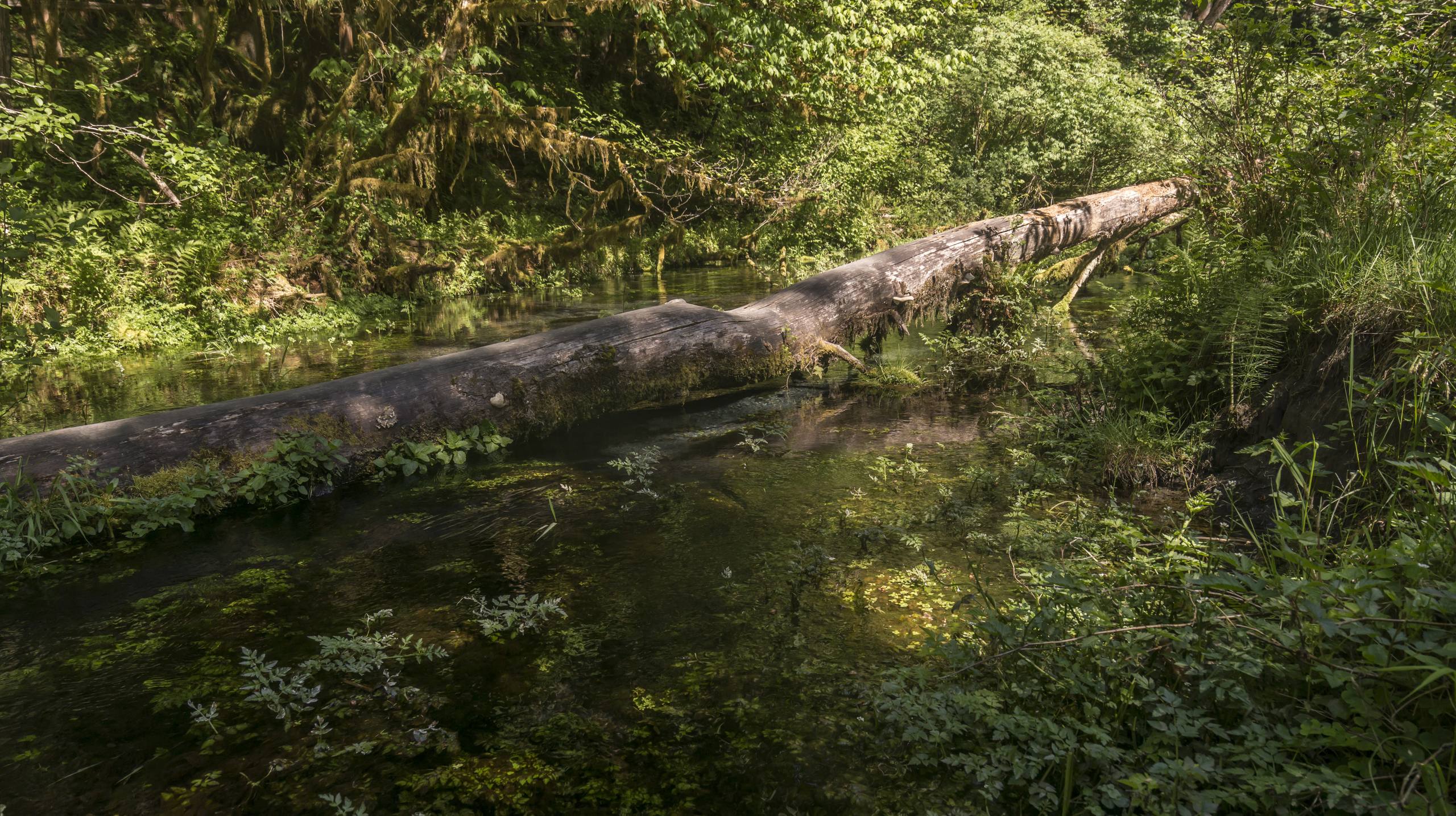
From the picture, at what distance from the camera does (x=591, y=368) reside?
273 inches

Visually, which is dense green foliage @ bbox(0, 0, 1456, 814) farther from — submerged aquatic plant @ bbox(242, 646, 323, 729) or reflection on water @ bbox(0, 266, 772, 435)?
reflection on water @ bbox(0, 266, 772, 435)

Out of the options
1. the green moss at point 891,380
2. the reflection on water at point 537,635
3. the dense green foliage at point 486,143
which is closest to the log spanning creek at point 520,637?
the reflection on water at point 537,635

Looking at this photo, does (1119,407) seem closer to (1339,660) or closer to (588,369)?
(1339,660)

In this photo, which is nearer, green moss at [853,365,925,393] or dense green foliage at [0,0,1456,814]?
dense green foliage at [0,0,1456,814]

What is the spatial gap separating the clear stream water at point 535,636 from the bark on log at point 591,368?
53cm

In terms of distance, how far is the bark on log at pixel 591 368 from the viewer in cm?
521

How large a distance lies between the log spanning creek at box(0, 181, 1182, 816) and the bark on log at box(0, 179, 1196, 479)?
0.53 metres

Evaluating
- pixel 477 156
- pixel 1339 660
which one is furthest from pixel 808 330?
pixel 477 156

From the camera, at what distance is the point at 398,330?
11.3m

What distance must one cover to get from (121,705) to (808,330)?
6.40 m

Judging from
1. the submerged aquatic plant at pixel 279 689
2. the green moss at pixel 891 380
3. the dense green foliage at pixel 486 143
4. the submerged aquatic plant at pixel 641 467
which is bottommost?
the green moss at pixel 891 380

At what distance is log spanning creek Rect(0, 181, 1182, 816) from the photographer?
2621 mm

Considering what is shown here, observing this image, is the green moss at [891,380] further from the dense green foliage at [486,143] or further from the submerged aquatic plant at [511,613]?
the dense green foliage at [486,143]

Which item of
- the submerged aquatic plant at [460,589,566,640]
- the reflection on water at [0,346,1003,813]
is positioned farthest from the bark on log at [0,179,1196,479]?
the submerged aquatic plant at [460,589,566,640]
